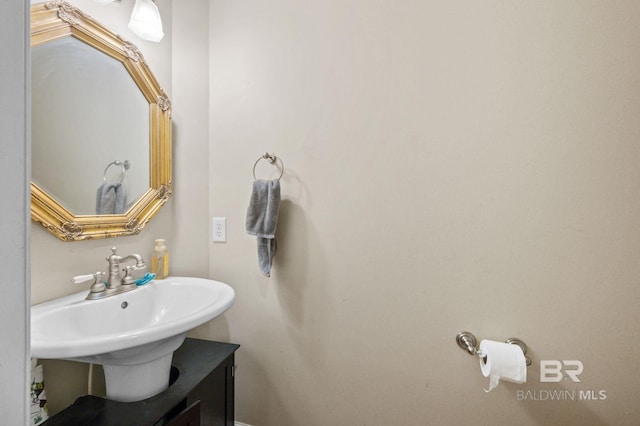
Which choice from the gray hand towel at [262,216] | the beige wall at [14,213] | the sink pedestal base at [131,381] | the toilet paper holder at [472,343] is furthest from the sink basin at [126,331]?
the toilet paper holder at [472,343]

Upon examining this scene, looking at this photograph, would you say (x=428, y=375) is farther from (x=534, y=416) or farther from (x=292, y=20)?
(x=292, y=20)

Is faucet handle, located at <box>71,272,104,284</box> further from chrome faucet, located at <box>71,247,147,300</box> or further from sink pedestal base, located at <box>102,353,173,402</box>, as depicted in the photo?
sink pedestal base, located at <box>102,353,173,402</box>

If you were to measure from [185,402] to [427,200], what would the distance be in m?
1.15

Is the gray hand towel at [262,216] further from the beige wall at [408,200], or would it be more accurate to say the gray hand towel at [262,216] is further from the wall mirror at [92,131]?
the wall mirror at [92,131]

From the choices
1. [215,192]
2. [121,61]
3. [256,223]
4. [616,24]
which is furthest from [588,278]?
[121,61]

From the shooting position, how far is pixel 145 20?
1.08 meters

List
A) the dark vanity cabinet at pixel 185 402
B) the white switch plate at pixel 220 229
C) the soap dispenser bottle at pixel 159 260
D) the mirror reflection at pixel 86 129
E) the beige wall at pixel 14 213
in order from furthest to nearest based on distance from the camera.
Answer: the white switch plate at pixel 220 229
the soap dispenser bottle at pixel 159 260
the mirror reflection at pixel 86 129
the dark vanity cabinet at pixel 185 402
the beige wall at pixel 14 213

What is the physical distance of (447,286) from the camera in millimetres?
Result: 1117

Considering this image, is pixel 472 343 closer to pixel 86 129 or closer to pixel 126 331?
pixel 126 331

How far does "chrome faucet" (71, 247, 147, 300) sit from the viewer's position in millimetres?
934

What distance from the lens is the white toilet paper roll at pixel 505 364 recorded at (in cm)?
94

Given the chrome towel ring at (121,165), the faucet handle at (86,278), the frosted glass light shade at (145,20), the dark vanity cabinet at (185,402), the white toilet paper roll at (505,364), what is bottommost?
the dark vanity cabinet at (185,402)

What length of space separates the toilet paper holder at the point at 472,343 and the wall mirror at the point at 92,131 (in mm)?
1408

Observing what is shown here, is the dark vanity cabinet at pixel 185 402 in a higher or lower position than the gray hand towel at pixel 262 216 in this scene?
lower
